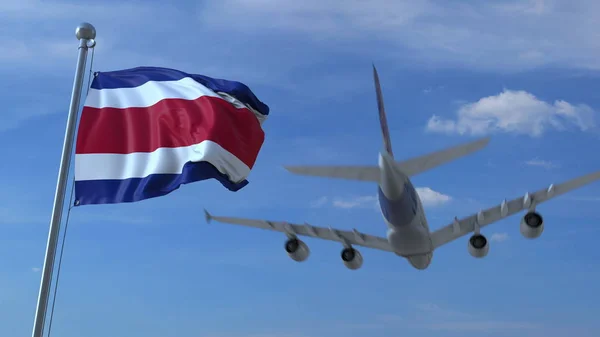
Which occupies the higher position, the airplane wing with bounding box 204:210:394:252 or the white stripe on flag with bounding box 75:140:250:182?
the white stripe on flag with bounding box 75:140:250:182

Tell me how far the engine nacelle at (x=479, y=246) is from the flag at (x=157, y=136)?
68.1 feet

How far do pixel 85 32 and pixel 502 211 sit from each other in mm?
26821

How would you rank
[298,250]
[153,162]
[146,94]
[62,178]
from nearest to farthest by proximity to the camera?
[62,178] < [153,162] < [146,94] < [298,250]

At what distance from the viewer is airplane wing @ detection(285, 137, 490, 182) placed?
936 inches

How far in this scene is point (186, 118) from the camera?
15.1m

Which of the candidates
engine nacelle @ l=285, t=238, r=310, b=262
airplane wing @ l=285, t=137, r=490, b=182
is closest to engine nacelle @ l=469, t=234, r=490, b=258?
engine nacelle @ l=285, t=238, r=310, b=262

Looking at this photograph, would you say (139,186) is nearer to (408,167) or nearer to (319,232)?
(408,167)

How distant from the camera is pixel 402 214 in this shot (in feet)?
98.8

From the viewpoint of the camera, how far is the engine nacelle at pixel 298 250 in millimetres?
35406

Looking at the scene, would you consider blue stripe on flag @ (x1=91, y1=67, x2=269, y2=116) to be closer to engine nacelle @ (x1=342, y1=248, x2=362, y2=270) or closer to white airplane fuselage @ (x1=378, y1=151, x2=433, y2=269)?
white airplane fuselage @ (x1=378, y1=151, x2=433, y2=269)

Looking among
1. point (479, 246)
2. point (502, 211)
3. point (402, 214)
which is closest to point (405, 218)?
point (402, 214)

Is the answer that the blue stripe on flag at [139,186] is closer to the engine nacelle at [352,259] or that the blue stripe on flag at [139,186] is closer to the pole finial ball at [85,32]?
the pole finial ball at [85,32]

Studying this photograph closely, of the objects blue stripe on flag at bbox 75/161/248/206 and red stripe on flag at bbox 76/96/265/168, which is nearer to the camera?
blue stripe on flag at bbox 75/161/248/206

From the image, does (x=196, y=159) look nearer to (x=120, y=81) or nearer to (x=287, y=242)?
(x=120, y=81)
